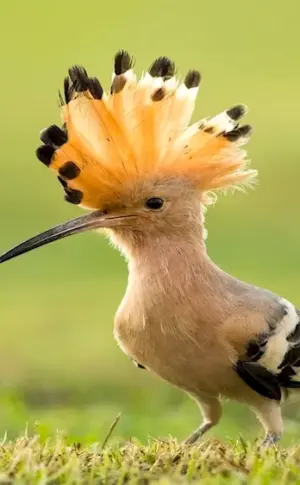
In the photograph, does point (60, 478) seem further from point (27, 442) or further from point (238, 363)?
point (238, 363)

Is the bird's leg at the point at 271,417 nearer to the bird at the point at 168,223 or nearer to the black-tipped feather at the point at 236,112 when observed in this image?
the bird at the point at 168,223

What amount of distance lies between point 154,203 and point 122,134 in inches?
5.9

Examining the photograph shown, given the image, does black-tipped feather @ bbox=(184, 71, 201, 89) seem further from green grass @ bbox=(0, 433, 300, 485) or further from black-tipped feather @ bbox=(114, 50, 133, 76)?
green grass @ bbox=(0, 433, 300, 485)

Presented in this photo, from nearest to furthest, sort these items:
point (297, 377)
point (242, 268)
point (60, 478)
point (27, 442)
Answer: point (60, 478)
point (27, 442)
point (297, 377)
point (242, 268)

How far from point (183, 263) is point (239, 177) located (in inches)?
9.1

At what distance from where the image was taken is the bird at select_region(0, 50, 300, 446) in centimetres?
205

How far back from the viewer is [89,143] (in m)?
2.08

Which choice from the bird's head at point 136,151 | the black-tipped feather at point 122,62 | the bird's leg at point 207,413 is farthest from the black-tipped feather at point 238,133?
the bird's leg at point 207,413

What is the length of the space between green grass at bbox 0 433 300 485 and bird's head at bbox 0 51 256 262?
0.46 metres

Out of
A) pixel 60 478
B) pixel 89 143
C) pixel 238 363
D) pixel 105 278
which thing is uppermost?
pixel 105 278

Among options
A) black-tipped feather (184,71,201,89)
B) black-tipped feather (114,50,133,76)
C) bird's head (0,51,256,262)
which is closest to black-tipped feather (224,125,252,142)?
bird's head (0,51,256,262)

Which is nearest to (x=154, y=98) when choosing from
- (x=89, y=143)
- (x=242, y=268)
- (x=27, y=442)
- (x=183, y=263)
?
(x=89, y=143)

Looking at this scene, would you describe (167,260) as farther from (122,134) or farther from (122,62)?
(122,62)

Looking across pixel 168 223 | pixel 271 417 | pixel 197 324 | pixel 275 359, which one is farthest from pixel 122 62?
pixel 271 417
